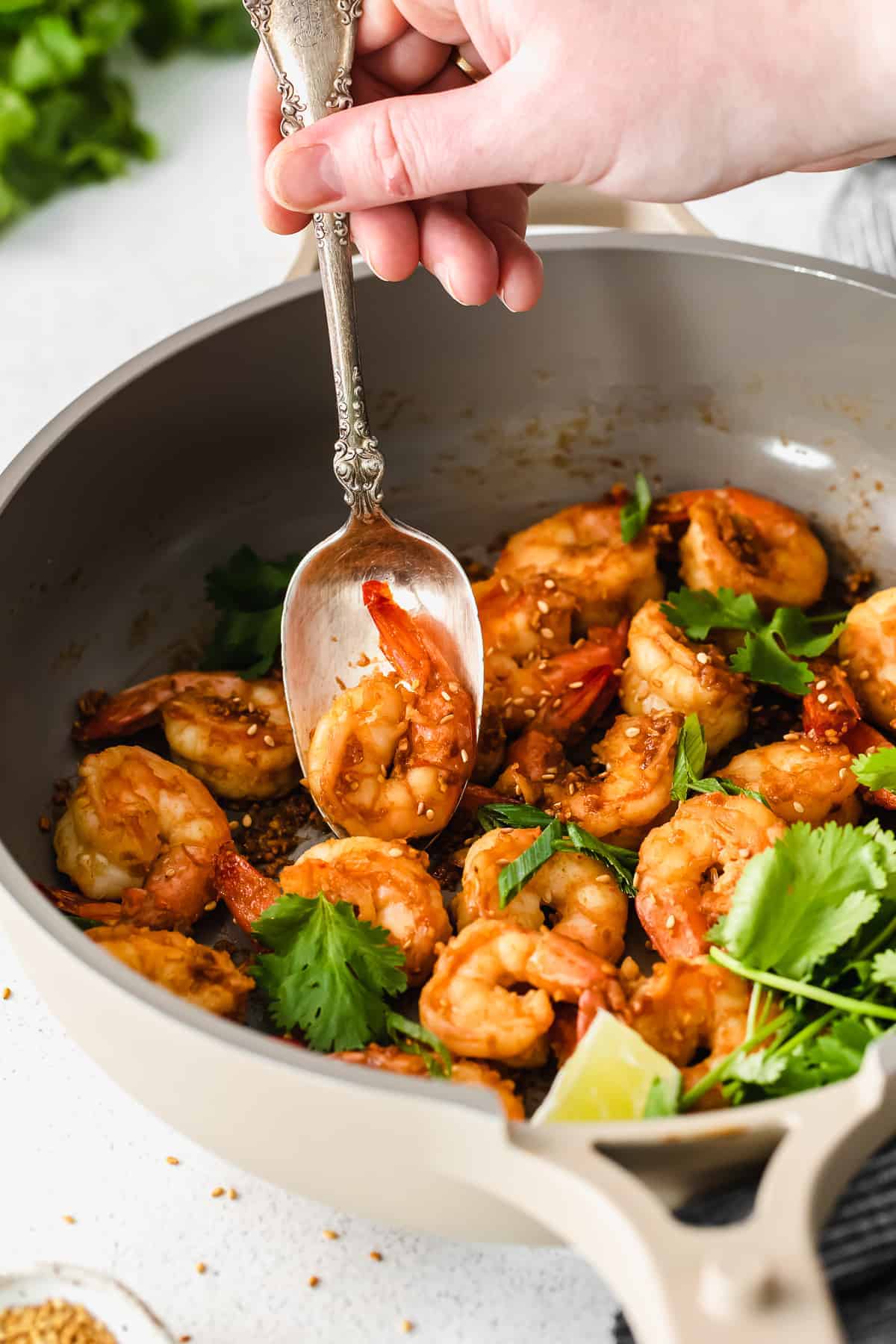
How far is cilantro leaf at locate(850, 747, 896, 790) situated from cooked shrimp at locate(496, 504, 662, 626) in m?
0.63

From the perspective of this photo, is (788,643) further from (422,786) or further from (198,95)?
(198,95)

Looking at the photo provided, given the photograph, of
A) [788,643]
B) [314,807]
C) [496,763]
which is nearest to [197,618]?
[314,807]

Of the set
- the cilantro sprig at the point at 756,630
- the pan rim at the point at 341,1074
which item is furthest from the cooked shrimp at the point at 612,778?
the pan rim at the point at 341,1074

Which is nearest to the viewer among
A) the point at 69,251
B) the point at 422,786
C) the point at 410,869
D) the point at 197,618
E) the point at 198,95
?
the point at 410,869

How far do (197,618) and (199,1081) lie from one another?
130cm

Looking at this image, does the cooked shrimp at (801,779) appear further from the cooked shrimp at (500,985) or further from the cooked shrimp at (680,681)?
the cooked shrimp at (500,985)

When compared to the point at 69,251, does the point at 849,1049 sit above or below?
below

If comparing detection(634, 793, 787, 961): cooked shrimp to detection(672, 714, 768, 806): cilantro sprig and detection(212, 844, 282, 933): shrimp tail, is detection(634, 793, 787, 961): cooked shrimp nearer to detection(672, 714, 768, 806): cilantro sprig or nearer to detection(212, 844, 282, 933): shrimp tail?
detection(672, 714, 768, 806): cilantro sprig

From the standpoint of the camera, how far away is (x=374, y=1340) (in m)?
1.83

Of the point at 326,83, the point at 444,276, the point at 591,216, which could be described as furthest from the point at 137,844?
the point at 591,216

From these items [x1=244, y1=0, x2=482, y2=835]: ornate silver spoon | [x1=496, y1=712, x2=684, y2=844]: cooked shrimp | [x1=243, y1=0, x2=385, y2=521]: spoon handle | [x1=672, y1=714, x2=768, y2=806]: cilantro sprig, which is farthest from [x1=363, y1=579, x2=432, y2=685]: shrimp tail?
[x1=672, y1=714, x2=768, y2=806]: cilantro sprig

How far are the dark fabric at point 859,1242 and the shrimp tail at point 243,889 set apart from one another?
827mm

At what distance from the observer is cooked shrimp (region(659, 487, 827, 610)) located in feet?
8.42

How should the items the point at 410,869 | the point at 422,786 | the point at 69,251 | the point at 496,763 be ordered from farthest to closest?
the point at 69,251, the point at 496,763, the point at 422,786, the point at 410,869
